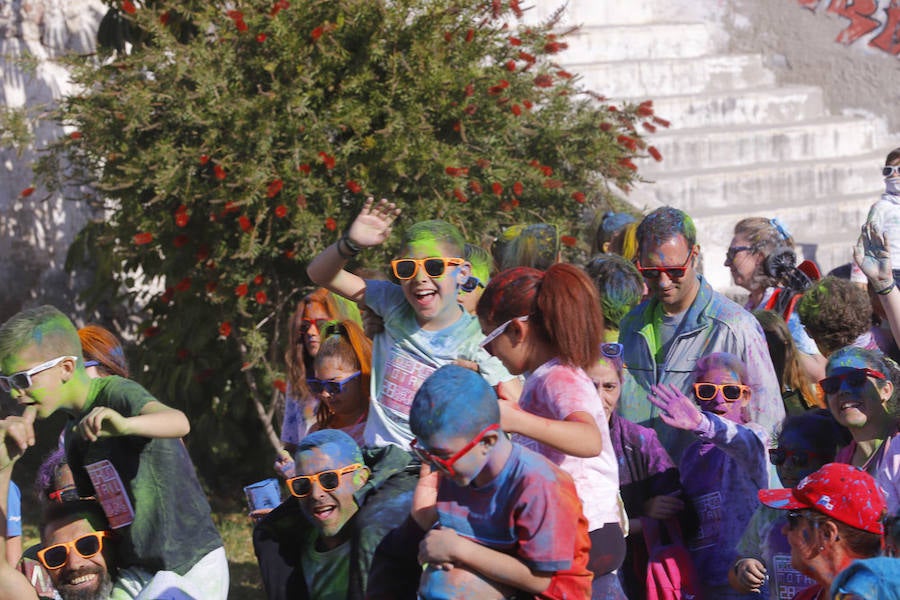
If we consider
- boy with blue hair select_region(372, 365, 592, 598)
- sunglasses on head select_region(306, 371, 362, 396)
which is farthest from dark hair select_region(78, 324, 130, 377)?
boy with blue hair select_region(372, 365, 592, 598)

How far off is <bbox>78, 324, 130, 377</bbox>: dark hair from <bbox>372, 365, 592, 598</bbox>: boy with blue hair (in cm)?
173

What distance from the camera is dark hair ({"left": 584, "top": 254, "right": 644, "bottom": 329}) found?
5.04 metres

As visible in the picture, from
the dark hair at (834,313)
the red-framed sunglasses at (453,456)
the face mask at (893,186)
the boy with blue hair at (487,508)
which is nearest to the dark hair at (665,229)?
the dark hair at (834,313)

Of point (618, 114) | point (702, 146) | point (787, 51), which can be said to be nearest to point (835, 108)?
point (787, 51)

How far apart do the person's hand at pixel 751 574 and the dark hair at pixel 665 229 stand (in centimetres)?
131

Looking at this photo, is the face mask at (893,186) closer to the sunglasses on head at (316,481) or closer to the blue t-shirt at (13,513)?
the sunglasses on head at (316,481)

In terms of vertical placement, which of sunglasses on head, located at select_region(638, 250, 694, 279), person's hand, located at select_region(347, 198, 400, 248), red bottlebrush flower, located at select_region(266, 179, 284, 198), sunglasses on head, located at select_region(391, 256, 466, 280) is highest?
person's hand, located at select_region(347, 198, 400, 248)

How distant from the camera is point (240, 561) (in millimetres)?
7000

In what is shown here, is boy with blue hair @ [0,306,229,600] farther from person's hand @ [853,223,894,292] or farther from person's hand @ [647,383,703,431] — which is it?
person's hand @ [853,223,894,292]

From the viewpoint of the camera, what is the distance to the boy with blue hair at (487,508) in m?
3.01

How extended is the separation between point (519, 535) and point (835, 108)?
9681 millimetres

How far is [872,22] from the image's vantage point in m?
11.7

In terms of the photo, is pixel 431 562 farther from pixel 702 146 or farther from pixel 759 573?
pixel 702 146

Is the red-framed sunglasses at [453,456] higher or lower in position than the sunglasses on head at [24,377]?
lower
